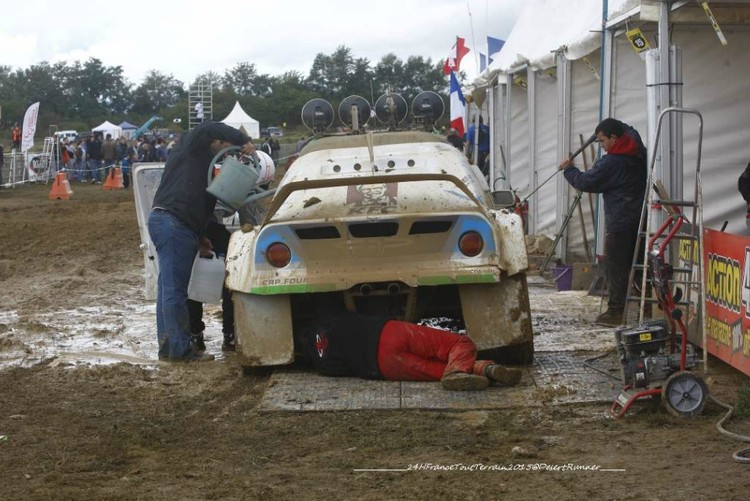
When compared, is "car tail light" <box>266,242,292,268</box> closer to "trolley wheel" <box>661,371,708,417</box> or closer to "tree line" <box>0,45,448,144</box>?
"trolley wheel" <box>661,371,708,417</box>

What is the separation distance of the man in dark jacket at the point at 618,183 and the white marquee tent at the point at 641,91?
0.42m

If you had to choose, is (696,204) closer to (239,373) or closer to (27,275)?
(239,373)

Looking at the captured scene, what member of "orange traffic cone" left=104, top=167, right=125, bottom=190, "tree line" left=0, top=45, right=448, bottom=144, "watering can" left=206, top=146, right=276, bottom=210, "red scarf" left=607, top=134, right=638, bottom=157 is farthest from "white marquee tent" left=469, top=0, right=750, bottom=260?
"tree line" left=0, top=45, right=448, bottom=144

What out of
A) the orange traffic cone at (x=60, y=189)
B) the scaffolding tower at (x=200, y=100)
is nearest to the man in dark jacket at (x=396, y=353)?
the orange traffic cone at (x=60, y=189)

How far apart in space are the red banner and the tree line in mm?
46403

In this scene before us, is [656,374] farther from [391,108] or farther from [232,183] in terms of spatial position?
[391,108]

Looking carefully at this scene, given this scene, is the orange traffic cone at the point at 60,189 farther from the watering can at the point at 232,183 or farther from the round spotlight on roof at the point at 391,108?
the watering can at the point at 232,183

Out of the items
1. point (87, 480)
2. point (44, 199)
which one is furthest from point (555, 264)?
point (44, 199)

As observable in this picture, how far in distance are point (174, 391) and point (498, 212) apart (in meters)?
2.55

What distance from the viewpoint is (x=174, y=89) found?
114188 mm

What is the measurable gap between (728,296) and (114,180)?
34323 mm

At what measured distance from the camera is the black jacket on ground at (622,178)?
9.26 m

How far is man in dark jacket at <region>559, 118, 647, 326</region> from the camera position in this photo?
9.27 metres

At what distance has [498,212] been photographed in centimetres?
776
